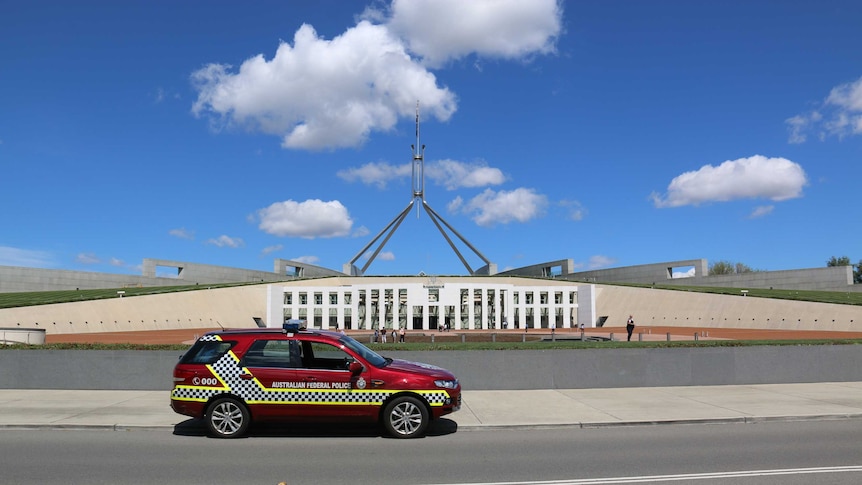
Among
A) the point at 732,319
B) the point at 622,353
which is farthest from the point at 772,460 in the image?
the point at 732,319

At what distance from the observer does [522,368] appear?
15.0m

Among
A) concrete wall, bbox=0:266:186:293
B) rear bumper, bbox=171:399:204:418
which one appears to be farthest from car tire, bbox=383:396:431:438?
concrete wall, bbox=0:266:186:293

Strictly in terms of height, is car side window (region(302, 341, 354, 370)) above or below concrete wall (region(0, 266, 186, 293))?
below

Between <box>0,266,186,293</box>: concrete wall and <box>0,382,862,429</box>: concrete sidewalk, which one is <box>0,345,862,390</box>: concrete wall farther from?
<box>0,266,186,293</box>: concrete wall

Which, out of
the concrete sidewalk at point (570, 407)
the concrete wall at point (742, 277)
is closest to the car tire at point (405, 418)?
the concrete sidewalk at point (570, 407)

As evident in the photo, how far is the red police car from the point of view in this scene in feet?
30.7

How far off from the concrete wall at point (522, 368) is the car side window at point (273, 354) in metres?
5.61

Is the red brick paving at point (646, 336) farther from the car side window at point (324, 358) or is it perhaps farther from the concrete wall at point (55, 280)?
the concrete wall at point (55, 280)

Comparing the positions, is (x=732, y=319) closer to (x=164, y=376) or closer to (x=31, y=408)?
(x=164, y=376)

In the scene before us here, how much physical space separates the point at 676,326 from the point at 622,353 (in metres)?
39.4

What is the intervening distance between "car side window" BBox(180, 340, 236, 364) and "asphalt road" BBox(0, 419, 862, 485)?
114cm

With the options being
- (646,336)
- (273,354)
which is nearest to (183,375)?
(273,354)

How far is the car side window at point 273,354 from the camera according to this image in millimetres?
9523

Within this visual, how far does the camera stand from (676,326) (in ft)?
168
